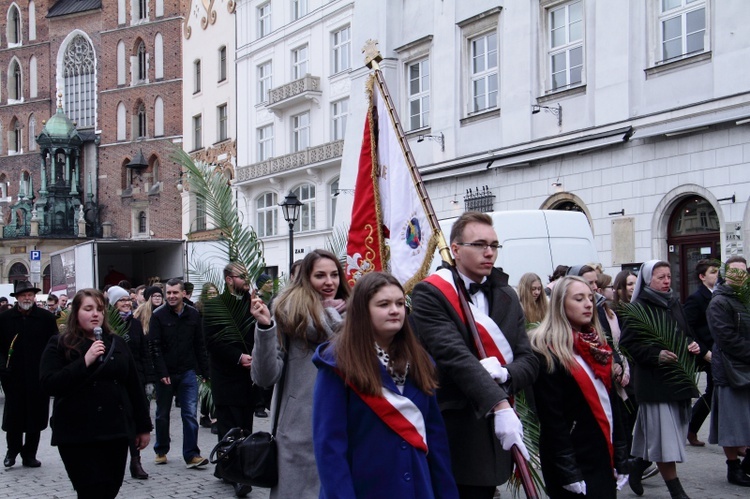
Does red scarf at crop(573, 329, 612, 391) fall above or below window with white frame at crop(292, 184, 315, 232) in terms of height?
below

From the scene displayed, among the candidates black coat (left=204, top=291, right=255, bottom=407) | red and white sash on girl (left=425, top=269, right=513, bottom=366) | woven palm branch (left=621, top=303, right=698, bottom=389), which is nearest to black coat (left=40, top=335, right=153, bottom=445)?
black coat (left=204, top=291, right=255, bottom=407)

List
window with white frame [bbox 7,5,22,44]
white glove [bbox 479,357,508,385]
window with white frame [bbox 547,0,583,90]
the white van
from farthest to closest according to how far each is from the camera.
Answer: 1. window with white frame [bbox 7,5,22,44]
2. window with white frame [bbox 547,0,583,90]
3. the white van
4. white glove [bbox 479,357,508,385]

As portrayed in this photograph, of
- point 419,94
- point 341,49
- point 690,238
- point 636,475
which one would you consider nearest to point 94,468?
point 636,475

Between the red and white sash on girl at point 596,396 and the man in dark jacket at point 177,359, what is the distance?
17.5ft

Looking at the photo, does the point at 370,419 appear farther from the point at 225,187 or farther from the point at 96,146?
the point at 96,146

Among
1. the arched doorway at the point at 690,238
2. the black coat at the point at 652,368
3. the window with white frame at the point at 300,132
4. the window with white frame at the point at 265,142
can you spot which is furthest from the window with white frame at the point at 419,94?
the black coat at the point at 652,368

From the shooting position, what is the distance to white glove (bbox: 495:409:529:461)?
400cm

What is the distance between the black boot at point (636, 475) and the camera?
760 centimetres

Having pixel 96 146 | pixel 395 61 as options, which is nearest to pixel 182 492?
pixel 395 61

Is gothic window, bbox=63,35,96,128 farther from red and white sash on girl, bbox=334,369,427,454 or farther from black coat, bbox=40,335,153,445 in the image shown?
red and white sash on girl, bbox=334,369,427,454

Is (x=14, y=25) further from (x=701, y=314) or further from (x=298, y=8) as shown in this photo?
(x=701, y=314)

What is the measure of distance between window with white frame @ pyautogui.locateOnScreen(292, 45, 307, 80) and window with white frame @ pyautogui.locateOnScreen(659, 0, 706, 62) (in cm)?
1989

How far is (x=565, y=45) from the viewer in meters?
21.4

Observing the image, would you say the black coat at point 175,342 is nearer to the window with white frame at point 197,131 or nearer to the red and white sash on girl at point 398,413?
the red and white sash on girl at point 398,413
